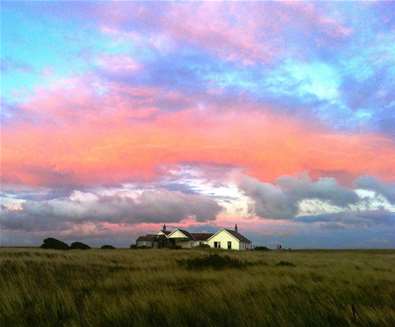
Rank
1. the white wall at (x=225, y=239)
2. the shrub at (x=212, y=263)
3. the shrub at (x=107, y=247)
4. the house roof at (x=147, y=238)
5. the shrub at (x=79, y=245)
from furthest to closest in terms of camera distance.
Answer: the house roof at (x=147, y=238)
the white wall at (x=225, y=239)
the shrub at (x=107, y=247)
the shrub at (x=79, y=245)
the shrub at (x=212, y=263)

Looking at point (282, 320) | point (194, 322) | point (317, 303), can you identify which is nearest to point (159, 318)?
point (194, 322)

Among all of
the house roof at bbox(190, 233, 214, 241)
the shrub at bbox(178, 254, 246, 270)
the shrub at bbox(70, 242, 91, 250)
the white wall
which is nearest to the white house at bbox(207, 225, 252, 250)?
the white wall

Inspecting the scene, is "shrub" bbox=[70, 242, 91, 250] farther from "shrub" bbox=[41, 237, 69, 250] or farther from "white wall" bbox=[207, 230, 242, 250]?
"white wall" bbox=[207, 230, 242, 250]

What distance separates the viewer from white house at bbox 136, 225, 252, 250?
10385cm

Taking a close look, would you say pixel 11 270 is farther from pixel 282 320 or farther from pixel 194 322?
pixel 282 320

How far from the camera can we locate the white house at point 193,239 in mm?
103850

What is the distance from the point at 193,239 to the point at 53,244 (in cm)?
3452

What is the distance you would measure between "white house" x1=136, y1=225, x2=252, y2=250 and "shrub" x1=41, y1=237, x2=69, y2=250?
25.6 m

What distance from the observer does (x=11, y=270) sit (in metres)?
18.5

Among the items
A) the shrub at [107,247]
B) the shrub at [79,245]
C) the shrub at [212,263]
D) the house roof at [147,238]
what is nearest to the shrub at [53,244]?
the shrub at [79,245]

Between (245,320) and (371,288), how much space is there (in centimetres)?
706

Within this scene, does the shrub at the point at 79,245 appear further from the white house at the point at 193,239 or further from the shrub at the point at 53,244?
the white house at the point at 193,239

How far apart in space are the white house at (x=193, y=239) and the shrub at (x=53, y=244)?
84.0 ft

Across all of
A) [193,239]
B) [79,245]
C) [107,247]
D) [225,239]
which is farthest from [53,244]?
[225,239]
